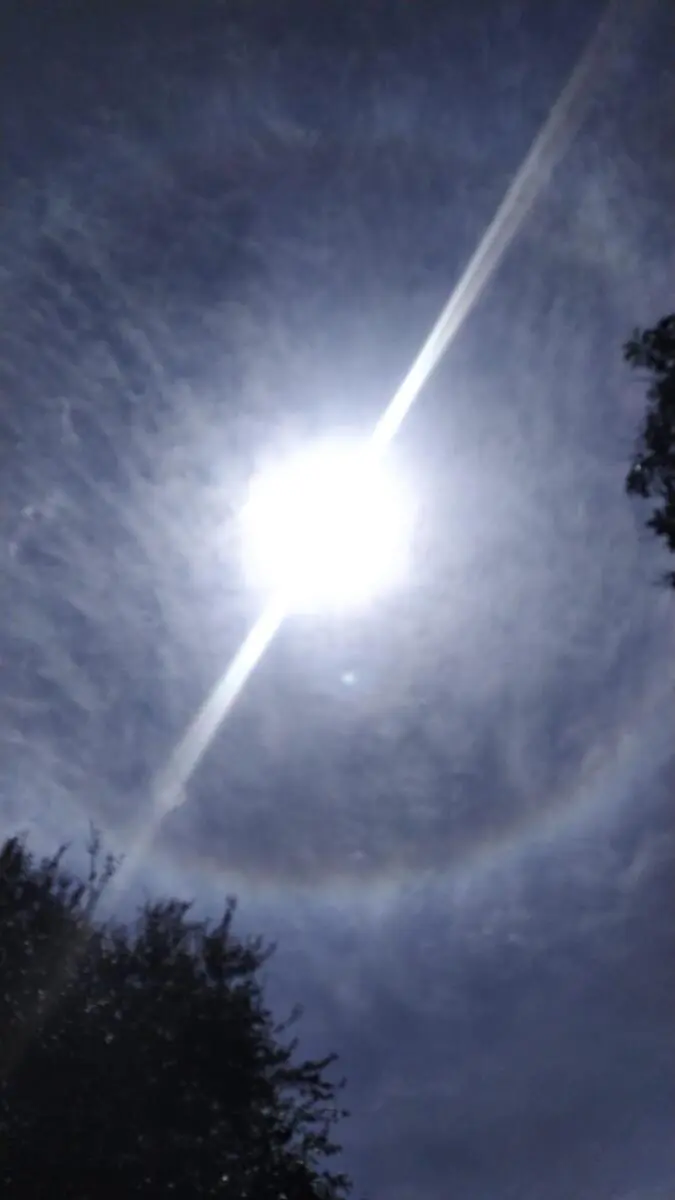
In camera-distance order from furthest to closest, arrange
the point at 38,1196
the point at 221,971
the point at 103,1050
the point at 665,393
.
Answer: the point at 221,971 → the point at 103,1050 → the point at 38,1196 → the point at 665,393

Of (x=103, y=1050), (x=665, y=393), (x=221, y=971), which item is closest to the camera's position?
(x=665, y=393)

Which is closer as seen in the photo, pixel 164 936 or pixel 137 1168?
pixel 137 1168

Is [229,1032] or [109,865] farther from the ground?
[109,865]

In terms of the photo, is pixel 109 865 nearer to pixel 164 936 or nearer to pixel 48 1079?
pixel 164 936

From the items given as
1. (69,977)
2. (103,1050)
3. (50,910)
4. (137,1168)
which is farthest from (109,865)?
(137,1168)

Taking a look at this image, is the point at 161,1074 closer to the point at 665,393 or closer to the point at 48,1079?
the point at 48,1079

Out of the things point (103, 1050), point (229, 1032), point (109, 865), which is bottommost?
point (103, 1050)
